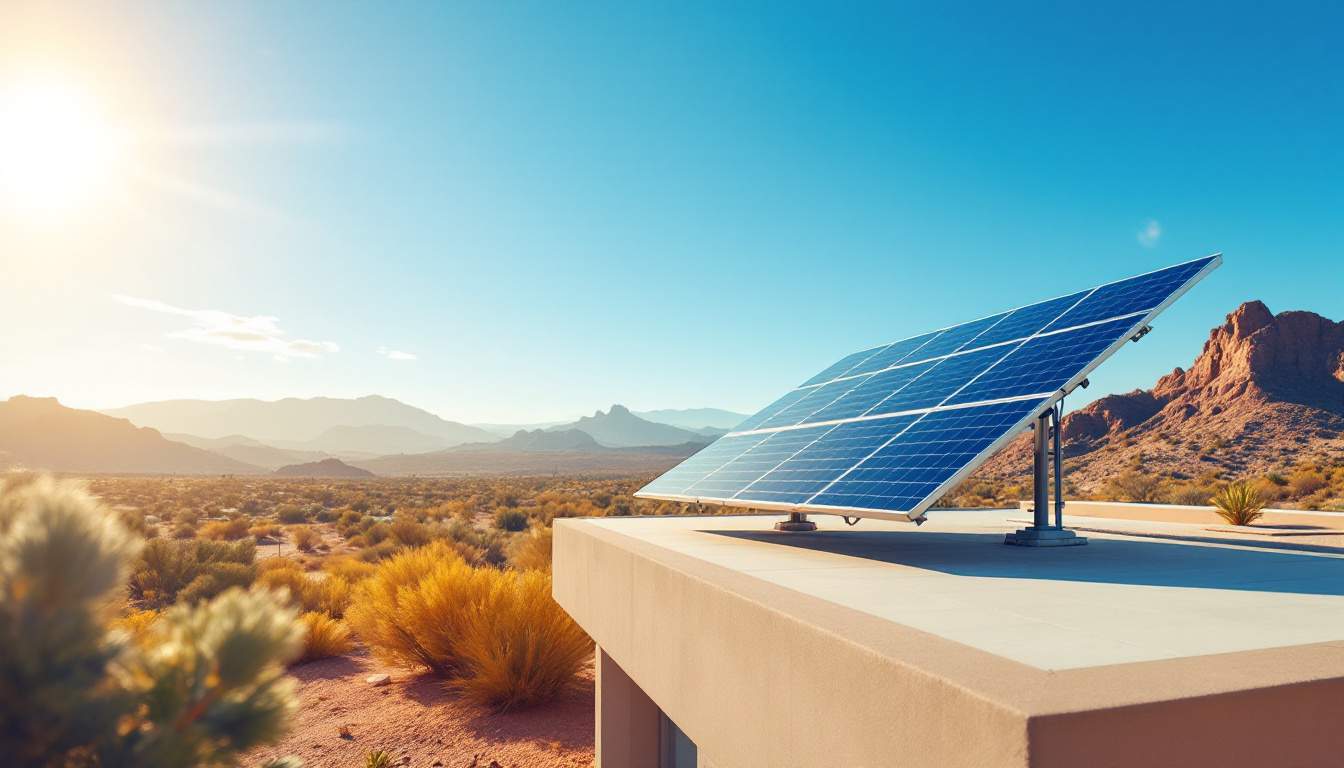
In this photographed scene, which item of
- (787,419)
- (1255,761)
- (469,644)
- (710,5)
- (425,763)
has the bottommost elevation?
(425,763)

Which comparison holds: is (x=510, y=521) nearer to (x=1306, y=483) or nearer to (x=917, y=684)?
(x=917, y=684)

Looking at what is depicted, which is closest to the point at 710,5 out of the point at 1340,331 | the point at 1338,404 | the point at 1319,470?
the point at 1319,470

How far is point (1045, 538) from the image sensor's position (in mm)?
8867

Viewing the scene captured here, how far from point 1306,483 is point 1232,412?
39.2 metres

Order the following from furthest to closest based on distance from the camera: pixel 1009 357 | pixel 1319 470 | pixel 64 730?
pixel 1319 470, pixel 1009 357, pixel 64 730

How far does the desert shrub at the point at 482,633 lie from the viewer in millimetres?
13922

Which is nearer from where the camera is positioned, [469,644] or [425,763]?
[425,763]

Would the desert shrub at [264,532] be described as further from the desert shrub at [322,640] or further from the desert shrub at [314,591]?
the desert shrub at [322,640]

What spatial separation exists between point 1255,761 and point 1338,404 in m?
84.7

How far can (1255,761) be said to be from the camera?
10.0ft

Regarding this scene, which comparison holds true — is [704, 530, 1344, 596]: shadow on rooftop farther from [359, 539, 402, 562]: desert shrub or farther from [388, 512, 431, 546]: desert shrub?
[388, 512, 431, 546]: desert shrub

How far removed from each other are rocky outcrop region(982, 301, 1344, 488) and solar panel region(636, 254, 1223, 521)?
5543 cm

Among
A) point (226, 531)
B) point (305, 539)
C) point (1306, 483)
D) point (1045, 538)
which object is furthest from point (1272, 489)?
point (226, 531)

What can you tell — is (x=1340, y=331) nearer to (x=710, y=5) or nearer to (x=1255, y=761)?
(x=710, y=5)
